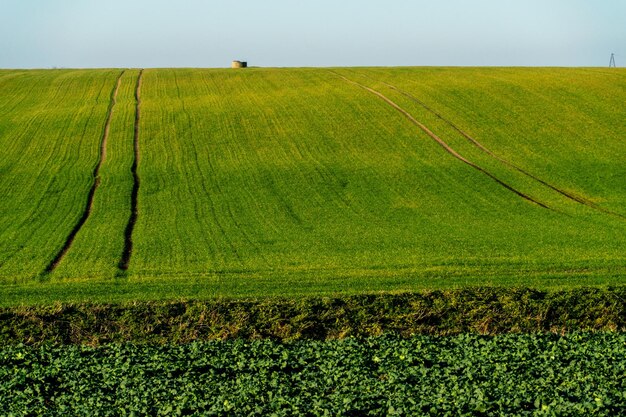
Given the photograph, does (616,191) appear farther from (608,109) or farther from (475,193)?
(608,109)

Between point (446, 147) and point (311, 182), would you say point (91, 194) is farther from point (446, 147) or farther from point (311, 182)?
point (446, 147)

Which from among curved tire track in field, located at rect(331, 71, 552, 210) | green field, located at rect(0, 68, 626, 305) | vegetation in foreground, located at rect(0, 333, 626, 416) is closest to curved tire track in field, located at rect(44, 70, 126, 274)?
green field, located at rect(0, 68, 626, 305)

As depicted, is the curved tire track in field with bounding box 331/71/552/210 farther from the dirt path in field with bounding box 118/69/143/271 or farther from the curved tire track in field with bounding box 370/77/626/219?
the dirt path in field with bounding box 118/69/143/271

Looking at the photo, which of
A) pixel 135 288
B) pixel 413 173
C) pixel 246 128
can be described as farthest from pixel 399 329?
pixel 246 128

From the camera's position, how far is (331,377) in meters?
15.4

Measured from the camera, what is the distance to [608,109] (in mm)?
55656

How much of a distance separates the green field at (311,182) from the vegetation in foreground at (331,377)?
22.3 ft

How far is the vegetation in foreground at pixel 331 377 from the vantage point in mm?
13898

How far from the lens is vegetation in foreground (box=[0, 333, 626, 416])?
13.9 metres

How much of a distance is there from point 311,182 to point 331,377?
89.0 feet

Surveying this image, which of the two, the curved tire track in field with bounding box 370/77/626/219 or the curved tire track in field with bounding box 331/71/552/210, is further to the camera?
the curved tire track in field with bounding box 331/71/552/210

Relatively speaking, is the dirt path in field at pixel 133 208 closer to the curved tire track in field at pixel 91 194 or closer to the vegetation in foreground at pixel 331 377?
the curved tire track in field at pixel 91 194

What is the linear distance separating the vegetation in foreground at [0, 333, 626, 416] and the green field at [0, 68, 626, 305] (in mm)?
6808

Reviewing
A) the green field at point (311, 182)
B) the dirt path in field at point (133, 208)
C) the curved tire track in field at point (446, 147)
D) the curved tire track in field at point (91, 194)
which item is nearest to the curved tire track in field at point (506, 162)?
the green field at point (311, 182)
